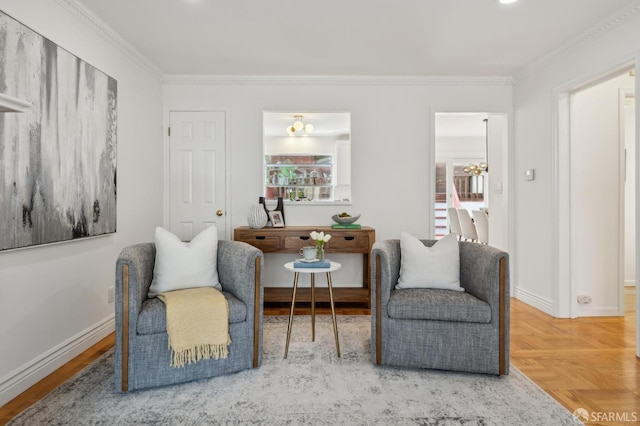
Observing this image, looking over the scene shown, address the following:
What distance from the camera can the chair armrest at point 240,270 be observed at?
2434 mm

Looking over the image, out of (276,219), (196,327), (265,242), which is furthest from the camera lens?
(276,219)

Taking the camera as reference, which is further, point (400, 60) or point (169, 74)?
point (169, 74)

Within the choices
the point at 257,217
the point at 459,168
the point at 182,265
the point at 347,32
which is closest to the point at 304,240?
the point at 257,217

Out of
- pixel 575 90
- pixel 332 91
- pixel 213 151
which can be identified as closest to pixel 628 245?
pixel 575 90

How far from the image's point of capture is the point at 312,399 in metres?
2.10

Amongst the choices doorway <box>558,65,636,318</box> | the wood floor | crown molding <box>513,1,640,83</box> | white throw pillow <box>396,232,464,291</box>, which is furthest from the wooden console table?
crown molding <box>513,1,640,83</box>

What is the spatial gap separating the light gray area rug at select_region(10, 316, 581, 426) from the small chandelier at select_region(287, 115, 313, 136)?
9.48 ft

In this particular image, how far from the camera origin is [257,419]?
191 cm

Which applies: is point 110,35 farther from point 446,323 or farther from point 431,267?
point 446,323

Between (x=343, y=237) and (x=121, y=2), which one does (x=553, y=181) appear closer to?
(x=343, y=237)

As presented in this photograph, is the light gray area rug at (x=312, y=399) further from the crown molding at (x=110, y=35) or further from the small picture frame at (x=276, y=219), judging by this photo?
the crown molding at (x=110, y=35)

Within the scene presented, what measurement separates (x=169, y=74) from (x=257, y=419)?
11.9ft

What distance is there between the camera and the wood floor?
6.77ft

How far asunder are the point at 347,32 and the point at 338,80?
3.72 ft
